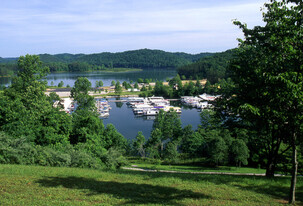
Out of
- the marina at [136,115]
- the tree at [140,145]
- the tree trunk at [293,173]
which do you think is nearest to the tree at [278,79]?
the tree trunk at [293,173]

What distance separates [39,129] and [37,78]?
5446mm

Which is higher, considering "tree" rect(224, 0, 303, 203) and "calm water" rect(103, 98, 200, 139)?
"tree" rect(224, 0, 303, 203)

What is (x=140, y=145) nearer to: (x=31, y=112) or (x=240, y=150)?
(x=240, y=150)

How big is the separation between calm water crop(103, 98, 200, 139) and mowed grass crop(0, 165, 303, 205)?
23.5 meters

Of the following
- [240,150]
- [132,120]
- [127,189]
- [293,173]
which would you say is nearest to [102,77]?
[132,120]

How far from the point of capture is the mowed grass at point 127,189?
6.24 metres

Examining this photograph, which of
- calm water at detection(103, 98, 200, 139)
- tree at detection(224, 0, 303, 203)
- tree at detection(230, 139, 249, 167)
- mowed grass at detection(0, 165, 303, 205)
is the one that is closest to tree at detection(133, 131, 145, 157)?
calm water at detection(103, 98, 200, 139)

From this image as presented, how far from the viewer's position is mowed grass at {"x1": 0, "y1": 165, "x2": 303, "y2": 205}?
6.24 metres

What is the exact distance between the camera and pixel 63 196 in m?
6.48

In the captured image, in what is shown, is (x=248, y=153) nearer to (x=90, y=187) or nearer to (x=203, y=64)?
(x=90, y=187)

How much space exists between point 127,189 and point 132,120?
1403 inches

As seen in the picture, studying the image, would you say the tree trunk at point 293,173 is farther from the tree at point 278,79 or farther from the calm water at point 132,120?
the calm water at point 132,120

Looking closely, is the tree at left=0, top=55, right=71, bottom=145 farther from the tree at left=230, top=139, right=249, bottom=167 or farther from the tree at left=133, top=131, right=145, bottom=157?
the tree at left=230, top=139, right=249, bottom=167

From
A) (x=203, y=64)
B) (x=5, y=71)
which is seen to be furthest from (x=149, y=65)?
(x=5, y=71)
